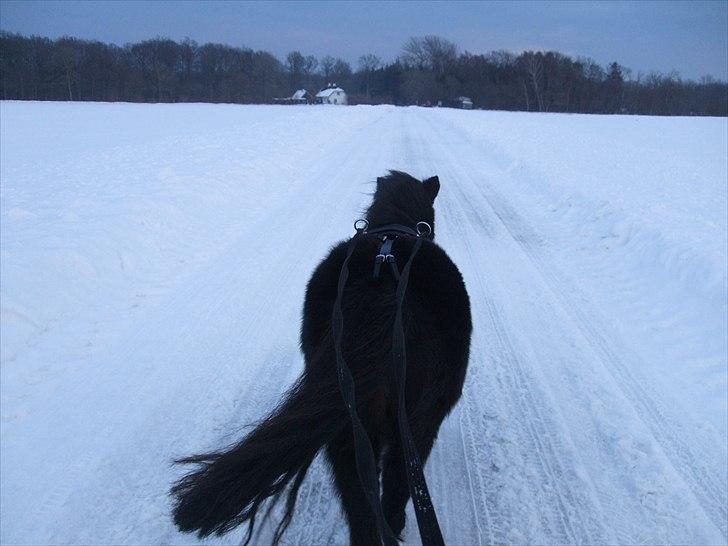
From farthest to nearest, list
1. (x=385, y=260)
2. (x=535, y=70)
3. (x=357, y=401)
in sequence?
(x=535, y=70) → (x=385, y=260) → (x=357, y=401)

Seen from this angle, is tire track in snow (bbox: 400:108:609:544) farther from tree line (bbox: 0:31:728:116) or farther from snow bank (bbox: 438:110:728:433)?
tree line (bbox: 0:31:728:116)

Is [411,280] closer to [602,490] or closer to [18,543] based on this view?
[602,490]

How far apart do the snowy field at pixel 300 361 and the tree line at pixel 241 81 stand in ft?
195

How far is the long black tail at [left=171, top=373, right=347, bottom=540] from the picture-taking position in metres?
1.44

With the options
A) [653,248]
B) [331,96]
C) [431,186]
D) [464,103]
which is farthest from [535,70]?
[431,186]

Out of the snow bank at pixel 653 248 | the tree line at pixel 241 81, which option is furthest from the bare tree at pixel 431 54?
the snow bank at pixel 653 248

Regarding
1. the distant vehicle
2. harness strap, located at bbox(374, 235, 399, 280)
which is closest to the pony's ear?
harness strap, located at bbox(374, 235, 399, 280)

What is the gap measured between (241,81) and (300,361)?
237ft

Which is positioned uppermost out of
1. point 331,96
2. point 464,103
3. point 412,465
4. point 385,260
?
point 331,96

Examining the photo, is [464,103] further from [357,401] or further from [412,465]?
[412,465]

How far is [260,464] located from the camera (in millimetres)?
1506

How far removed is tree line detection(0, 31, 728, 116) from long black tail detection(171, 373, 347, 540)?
6523cm

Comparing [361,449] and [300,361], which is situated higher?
[361,449]

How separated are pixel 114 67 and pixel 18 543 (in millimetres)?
69180
